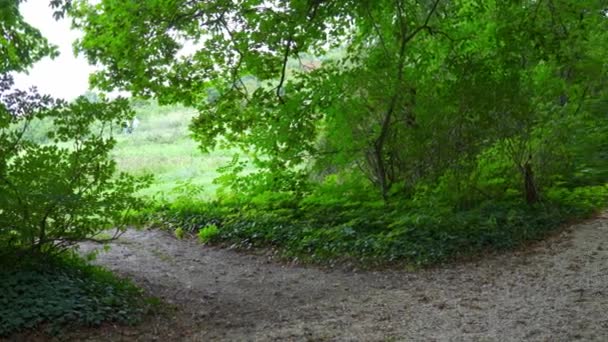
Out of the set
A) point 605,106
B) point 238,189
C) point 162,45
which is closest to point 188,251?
point 238,189

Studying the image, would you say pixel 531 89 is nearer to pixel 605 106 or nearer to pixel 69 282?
pixel 605 106

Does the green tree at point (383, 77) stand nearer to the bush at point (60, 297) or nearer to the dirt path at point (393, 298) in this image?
the dirt path at point (393, 298)

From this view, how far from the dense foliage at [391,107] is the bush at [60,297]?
3.33 metres

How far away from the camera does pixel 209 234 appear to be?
1082 centimetres

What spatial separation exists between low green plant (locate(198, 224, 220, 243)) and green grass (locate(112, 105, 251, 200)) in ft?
13.8

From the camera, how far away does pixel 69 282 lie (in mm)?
6070

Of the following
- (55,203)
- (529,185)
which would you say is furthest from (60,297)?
(529,185)

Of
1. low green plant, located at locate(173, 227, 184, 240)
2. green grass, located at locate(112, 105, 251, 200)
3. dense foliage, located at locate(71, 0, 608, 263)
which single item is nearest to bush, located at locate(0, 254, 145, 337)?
dense foliage, located at locate(71, 0, 608, 263)

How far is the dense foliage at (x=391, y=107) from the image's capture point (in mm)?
8453

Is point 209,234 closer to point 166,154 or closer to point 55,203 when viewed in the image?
point 55,203

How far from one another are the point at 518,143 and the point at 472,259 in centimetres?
212

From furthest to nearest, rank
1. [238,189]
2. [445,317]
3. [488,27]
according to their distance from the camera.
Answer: [238,189], [488,27], [445,317]

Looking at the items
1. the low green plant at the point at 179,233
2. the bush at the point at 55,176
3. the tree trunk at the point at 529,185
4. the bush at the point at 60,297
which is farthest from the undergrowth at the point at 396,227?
the bush at the point at 55,176

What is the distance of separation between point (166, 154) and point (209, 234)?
1499cm
